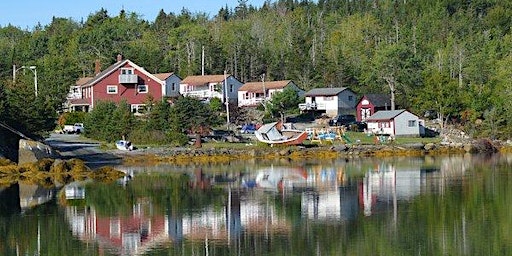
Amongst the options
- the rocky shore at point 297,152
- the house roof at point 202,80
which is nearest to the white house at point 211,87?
the house roof at point 202,80

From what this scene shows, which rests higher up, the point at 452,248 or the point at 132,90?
the point at 132,90

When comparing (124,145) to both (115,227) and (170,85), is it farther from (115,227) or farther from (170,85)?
(115,227)

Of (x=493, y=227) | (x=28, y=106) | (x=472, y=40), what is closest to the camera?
(x=493, y=227)

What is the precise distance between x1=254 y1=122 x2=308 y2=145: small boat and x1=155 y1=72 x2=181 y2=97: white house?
20.7 m

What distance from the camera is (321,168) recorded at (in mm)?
48250

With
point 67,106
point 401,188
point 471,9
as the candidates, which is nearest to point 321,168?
point 401,188

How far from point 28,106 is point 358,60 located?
5078 cm

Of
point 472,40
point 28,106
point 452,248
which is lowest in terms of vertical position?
point 452,248

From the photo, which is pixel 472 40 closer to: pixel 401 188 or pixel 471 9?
pixel 471 9

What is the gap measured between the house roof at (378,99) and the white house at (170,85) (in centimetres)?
1765

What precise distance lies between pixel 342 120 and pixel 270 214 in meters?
49.3

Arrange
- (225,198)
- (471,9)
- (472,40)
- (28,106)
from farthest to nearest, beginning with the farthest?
(471,9) < (472,40) < (28,106) < (225,198)

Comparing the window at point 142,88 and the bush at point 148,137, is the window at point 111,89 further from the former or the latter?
the bush at point 148,137

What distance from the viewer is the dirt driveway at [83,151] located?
53.5 meters
